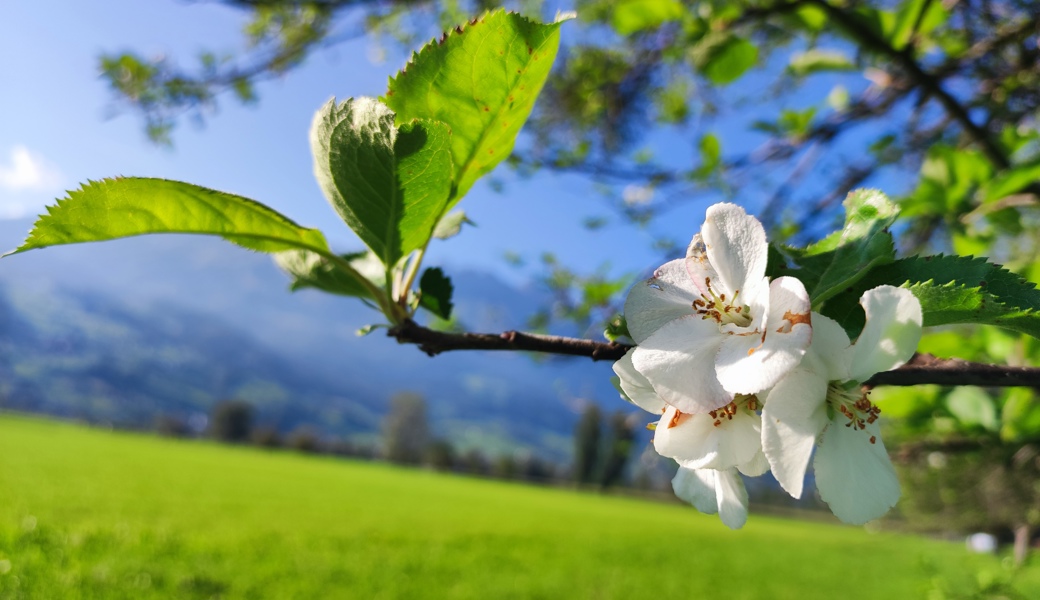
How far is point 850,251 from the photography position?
0.53 meters

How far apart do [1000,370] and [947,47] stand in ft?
9.17

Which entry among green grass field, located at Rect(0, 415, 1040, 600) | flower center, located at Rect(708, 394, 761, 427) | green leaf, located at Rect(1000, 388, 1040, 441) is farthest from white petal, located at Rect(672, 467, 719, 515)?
green grass field, located at Rect(0, 415, 1040, 600)

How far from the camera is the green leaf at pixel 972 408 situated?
1.48 metres

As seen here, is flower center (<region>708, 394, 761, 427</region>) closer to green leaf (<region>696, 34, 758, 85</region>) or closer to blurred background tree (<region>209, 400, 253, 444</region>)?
green leaf (<region>696, 34, 758, 85</region>)

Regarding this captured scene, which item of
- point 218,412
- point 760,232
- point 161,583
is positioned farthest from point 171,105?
point 218,412

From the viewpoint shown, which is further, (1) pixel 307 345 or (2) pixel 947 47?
(1) pixel 307 345

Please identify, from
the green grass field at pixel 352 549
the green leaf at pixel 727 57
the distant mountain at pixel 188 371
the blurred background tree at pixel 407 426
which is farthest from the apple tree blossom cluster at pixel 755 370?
the distant mountain at pixel 188 371

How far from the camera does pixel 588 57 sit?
12.2ft

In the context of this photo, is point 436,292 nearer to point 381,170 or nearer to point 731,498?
point 381,170

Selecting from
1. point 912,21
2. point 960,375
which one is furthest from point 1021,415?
point 960,375

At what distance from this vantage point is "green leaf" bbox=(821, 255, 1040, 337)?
1.52 feet

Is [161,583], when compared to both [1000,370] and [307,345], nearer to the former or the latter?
[1000,370]

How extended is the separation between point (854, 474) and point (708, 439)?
0.42 feet

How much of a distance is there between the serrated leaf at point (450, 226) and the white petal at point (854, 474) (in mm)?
473
